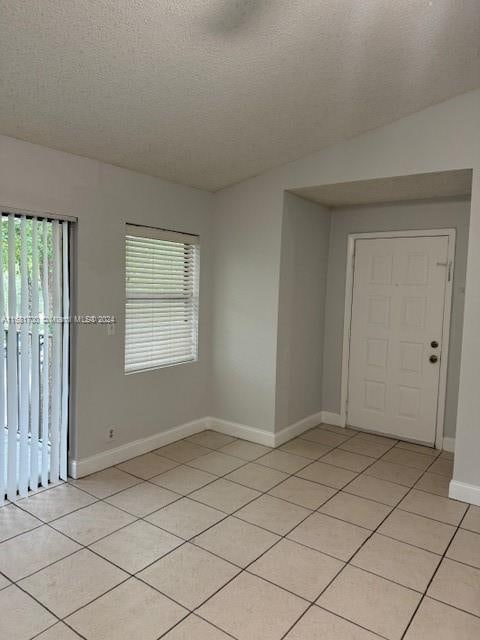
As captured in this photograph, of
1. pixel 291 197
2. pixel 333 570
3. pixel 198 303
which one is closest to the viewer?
pixel 333 570

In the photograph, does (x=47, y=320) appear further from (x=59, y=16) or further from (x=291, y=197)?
(x=291, y=197)

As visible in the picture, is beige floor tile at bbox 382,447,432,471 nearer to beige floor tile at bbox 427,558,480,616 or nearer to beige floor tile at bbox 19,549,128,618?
beige floor tile at bbox 427,558,480,616

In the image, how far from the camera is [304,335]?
462cm

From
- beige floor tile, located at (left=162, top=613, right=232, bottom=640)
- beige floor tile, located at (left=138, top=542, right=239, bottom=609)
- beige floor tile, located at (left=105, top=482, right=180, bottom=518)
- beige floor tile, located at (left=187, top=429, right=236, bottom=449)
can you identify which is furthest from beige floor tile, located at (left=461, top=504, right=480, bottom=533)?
beige floor tile, located at (left=187, top=429, right=236, bottom=449)

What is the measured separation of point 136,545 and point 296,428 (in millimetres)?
2280

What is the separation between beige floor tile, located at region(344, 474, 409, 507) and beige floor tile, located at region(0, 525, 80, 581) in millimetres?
1942

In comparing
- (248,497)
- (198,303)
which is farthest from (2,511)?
(198,303)

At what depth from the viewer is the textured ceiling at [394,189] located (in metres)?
3.52

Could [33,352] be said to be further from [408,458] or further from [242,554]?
[408,458]

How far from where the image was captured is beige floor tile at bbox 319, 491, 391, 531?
2.98 meters

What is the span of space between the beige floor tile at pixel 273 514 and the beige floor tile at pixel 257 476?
0.23 m

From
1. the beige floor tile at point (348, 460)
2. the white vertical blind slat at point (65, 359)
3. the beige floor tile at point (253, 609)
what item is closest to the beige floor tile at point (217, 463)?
the beige floor tile at point (348, 460)

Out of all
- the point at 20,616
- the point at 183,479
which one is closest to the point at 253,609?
the point at 20,616

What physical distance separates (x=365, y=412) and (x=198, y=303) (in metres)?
2.03
